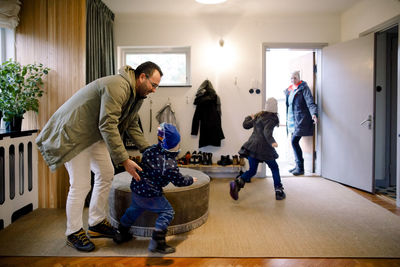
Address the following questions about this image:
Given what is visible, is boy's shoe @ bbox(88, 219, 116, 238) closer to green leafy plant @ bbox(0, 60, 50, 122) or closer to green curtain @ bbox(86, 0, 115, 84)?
green leafy plant @ bbox(0, 60, 50, 122)

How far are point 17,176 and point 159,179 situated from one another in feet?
5.09

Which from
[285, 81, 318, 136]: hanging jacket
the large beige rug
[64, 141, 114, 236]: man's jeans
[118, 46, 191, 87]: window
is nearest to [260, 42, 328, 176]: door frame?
[285, 81, 318, 136]: hanging jacket

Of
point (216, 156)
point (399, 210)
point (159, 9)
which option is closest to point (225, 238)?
point (399, 210)

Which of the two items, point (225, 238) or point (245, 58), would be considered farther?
point (245, 58)

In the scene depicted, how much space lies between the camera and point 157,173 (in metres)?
1.96

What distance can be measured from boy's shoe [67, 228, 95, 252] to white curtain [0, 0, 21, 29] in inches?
84.2

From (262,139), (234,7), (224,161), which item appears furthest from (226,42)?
(262,139)

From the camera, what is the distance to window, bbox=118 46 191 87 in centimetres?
459

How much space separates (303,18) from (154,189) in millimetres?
3809

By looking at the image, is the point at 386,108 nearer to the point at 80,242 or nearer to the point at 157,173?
the point at 157,173

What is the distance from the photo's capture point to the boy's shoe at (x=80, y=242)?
2029 mm

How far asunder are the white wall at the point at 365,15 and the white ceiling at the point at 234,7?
0.12 m

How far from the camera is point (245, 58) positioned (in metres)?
4.49

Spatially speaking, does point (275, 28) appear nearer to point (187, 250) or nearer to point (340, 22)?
point (340, 22)
